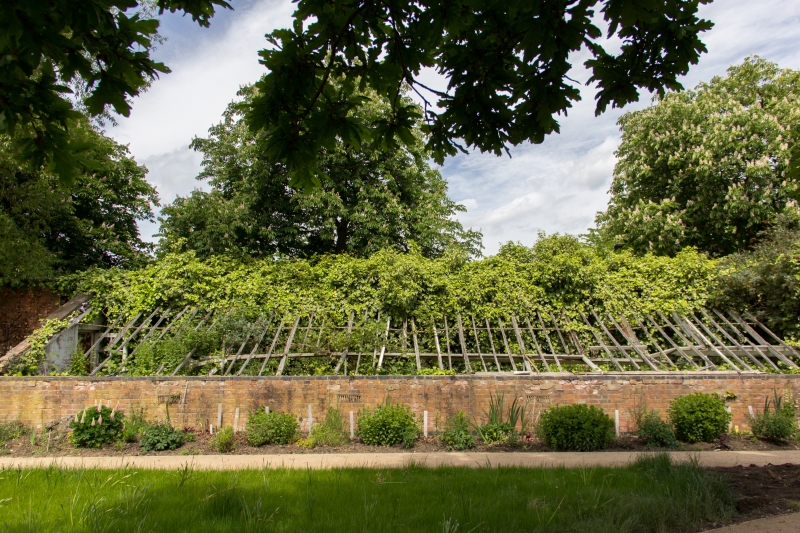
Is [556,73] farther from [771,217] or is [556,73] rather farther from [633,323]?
[771,217]

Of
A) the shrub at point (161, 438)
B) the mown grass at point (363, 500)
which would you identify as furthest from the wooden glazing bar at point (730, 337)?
the shrub at point (161, 438)

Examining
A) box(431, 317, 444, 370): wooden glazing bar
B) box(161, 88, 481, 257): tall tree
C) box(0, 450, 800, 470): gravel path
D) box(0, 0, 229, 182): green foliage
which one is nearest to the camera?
box(0, 0, 229, 182): green foliage

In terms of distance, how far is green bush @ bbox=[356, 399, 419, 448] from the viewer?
877cm

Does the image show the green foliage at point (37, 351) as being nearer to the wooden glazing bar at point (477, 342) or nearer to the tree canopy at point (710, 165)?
the wooden glazing bar at point (477, 342)

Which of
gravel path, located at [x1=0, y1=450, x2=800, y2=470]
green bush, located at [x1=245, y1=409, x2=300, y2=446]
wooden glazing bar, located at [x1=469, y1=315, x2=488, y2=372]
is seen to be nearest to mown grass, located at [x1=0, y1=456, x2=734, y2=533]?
gravel path, located at [x1=0, y1=450, x2=800, y2=470]

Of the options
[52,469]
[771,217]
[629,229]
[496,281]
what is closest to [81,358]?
[52,469]

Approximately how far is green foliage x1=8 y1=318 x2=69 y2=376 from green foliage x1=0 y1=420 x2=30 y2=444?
5.06 feet

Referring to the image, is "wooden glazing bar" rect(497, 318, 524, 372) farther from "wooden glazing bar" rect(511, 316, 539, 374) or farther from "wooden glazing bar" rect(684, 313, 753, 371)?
"wooden glazing bar" rect(684, 313, 753, 371)

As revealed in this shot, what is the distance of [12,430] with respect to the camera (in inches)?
376

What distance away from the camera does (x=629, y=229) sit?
19469mm

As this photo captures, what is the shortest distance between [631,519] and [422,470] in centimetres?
285

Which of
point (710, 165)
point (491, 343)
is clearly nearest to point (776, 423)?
point (491, 343)

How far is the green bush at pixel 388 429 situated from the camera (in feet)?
28.8

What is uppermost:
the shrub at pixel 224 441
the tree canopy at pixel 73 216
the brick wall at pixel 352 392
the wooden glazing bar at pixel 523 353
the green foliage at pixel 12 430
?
the tree canopy at pixel 73 216
